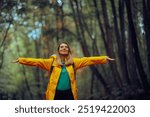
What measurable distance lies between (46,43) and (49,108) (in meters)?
12.1

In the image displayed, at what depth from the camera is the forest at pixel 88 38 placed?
8670 mm

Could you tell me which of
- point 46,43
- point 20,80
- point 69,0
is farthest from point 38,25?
point 20,80

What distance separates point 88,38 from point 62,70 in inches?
467

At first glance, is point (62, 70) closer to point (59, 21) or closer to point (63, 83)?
point (63, 83)

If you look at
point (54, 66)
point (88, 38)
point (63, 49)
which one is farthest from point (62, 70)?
point (88, 38)

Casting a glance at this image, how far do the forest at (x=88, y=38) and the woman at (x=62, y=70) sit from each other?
2352 mm

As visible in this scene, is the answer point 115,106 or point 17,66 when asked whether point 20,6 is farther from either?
point 17,66

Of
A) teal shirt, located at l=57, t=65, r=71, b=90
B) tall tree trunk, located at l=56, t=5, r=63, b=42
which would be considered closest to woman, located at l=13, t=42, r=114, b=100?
teal shirt, located at l=57, t=65, r=71, b=90

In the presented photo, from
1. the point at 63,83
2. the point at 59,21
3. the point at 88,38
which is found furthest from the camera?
the point at 88,38

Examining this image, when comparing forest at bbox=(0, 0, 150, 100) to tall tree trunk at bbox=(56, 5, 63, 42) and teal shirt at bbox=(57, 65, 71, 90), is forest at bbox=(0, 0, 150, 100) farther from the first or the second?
→ teal shirt at bbox=(57, 65, 71, 90)

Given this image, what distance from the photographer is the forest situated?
867cm

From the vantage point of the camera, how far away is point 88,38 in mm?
16297

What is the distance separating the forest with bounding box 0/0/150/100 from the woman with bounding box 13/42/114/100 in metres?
2.35

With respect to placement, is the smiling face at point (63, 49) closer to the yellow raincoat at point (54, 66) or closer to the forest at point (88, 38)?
the yellow raincoat at point (54, 66)
